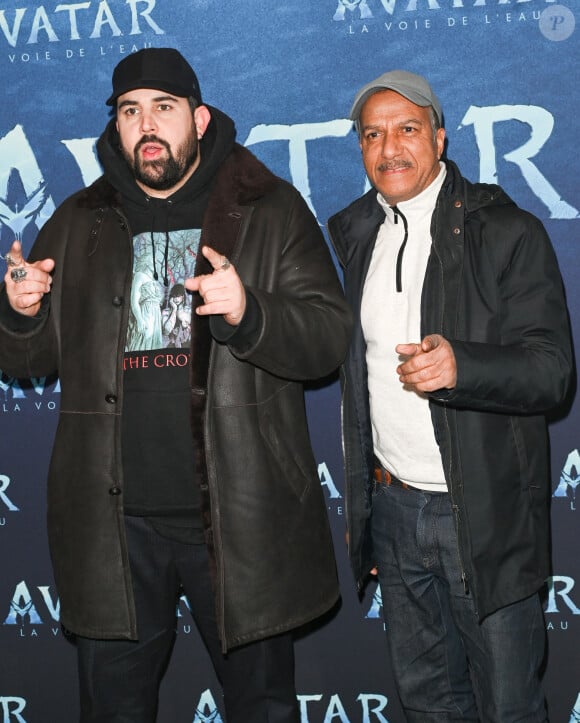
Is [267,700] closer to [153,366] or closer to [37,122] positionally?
[153,366]

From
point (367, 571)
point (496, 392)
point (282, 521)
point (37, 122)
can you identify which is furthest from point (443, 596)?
point (37, 122)

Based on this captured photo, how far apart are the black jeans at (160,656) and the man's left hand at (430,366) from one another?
2.55 feet

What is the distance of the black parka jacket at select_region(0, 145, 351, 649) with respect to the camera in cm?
224

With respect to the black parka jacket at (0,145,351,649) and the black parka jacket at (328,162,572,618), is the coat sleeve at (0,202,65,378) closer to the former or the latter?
the black parka jacket at (0,145,351,649)

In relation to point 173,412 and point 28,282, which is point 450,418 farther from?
point 28,282

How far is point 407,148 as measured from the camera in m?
2.29

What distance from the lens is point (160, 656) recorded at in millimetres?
2480

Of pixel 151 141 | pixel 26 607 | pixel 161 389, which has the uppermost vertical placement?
pixel 151 141

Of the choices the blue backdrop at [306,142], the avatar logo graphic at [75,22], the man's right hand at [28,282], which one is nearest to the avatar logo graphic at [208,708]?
the blue backdrop at [306,142]

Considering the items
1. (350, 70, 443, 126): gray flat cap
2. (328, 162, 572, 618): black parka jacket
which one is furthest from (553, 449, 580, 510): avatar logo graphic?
(350, 70, 443, 126): gray flat cap

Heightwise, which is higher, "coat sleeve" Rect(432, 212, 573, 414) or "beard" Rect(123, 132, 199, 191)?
"beard" Rect(123, 132, 199, 191)

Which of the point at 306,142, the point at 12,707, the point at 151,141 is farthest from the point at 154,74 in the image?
the point at 12,707

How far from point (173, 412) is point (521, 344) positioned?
2.86 feet

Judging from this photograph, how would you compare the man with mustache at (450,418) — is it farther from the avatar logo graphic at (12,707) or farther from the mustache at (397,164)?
the avatar logo graphic at (12,707)
